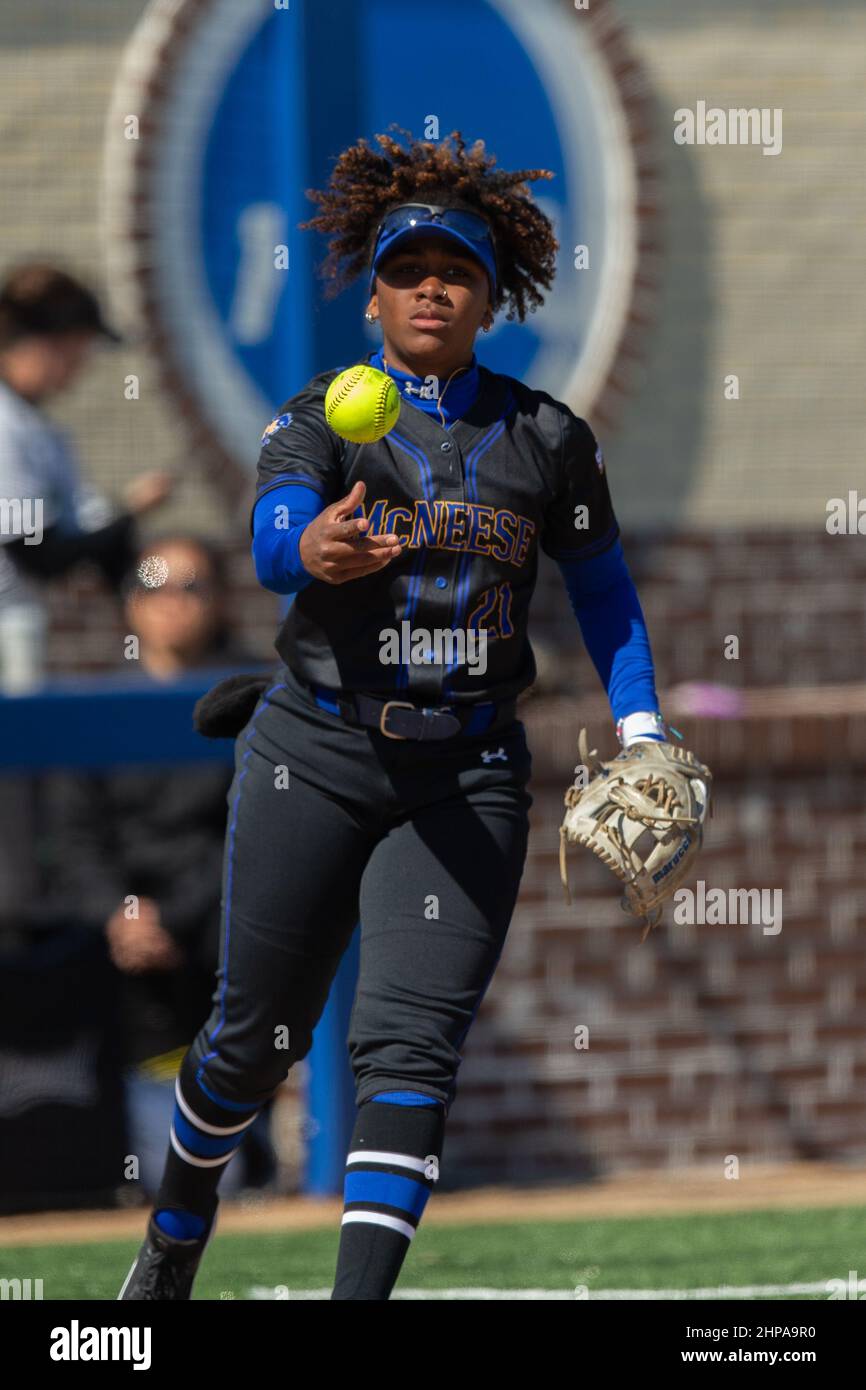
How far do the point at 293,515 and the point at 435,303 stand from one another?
460mm

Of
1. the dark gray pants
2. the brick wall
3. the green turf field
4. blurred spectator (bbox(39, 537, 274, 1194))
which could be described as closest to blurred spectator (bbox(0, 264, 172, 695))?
blurred spectator (bbox(39, 537, 274, 1194))

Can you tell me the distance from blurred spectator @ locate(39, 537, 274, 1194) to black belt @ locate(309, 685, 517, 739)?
2.75m

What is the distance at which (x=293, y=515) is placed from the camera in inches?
131

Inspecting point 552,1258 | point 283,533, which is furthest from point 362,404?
point 552,1258

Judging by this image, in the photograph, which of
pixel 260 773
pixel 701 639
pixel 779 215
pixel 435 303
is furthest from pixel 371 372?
pixel 779 215

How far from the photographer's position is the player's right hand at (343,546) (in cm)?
313

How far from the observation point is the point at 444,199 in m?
3.61

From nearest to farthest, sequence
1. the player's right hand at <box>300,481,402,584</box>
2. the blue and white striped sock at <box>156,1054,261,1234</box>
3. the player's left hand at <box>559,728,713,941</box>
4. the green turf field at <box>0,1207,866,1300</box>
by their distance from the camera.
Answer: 1. the player's right hand at <box>300,481,402,584</box>
2. the player's left hand at <box>559,728,713,941</box>
3. the blue and white striped sock at <box>156,1054,261,1234</box>
4. the green turf field at <box>0,1207,866,1300</box>

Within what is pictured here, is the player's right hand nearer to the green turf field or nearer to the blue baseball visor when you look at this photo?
the blue baseball visor

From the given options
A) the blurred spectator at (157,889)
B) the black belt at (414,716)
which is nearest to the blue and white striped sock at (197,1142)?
the black belt at (414,716)

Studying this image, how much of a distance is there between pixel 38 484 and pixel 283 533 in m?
3.66

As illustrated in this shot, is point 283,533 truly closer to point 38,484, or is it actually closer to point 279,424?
point 279,424

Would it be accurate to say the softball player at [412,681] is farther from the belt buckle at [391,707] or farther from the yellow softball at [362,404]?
the yellow softball at [362,404]

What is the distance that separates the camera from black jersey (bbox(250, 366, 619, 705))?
3475 millimetres
